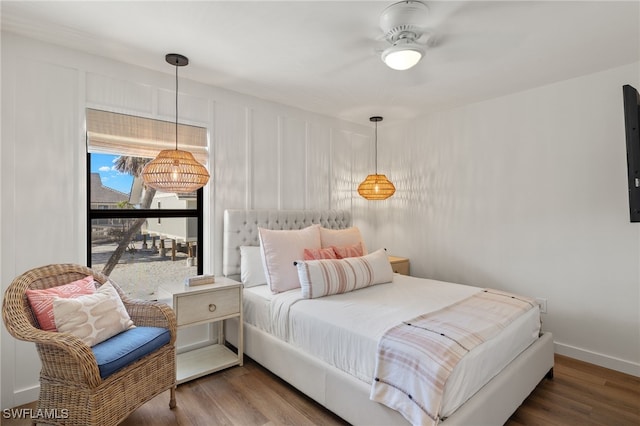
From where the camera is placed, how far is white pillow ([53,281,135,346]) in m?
1.87

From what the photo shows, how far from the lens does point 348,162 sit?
449cm

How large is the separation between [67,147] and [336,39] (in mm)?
2086

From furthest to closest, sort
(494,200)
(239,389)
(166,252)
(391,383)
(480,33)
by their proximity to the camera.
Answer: (494,200), (166,252), (239,389), (480,33), (391,383)

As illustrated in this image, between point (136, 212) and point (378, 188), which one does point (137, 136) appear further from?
point (378, 188)

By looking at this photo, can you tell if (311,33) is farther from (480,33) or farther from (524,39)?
(524,39)

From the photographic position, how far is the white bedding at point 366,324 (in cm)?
185

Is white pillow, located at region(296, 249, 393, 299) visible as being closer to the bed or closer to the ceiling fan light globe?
the bed

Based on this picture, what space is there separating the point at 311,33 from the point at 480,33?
43.9 inches

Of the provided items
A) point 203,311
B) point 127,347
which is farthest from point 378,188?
point 127,347

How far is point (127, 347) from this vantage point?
6.33 ft

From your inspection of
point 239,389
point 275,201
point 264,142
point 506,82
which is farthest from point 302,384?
point 506,82

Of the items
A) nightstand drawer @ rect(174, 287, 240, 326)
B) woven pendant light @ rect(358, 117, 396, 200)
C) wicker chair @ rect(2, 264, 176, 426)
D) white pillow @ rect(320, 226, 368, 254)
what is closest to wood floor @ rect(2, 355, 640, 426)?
wicker chair @ rect(2, 264, 176, 426)

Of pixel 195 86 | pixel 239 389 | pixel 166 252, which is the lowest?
pixel 239 389

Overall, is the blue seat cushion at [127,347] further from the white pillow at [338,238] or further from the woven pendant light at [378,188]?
the woven pendant light at [378,188]
